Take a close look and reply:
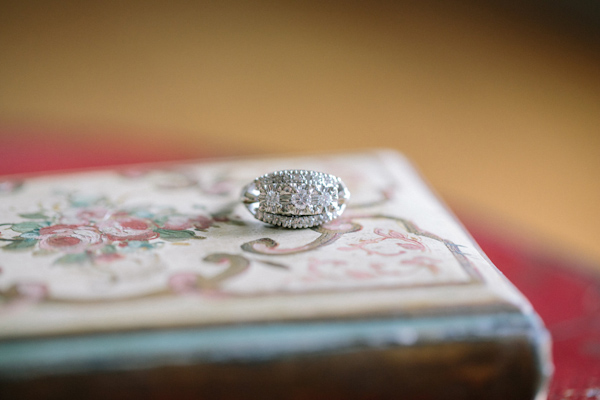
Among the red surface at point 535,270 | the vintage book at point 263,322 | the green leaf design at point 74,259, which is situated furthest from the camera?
the red surface at point 535,270

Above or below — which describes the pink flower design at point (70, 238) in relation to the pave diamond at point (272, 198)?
below

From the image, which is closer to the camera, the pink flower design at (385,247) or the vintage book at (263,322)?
the vintage book at (263,322)

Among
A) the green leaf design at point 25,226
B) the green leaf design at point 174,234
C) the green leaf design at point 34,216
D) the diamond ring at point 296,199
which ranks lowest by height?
the green leaf design at point 174,234

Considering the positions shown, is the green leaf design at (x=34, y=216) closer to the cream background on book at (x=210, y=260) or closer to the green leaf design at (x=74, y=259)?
the cream background on book at (x=210, y=260)

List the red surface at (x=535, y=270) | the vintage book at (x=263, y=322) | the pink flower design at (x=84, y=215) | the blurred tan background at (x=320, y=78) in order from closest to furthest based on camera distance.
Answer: the vintage book at (x=263, y=322)
the pink flower design at (x=84, y=215)
the red surface at (x=535, y=270)
the blurred tan background at (x=320, y=78)

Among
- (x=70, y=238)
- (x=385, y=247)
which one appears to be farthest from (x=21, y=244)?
(x=385, y=247)

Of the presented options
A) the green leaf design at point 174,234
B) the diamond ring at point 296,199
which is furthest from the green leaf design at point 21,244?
the diamond ring at point 296,199

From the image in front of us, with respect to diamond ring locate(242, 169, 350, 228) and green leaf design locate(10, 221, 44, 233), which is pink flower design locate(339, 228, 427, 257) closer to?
diamond ring locate(242, 169, 350, 228)

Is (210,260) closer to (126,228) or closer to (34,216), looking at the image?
(126,228)
